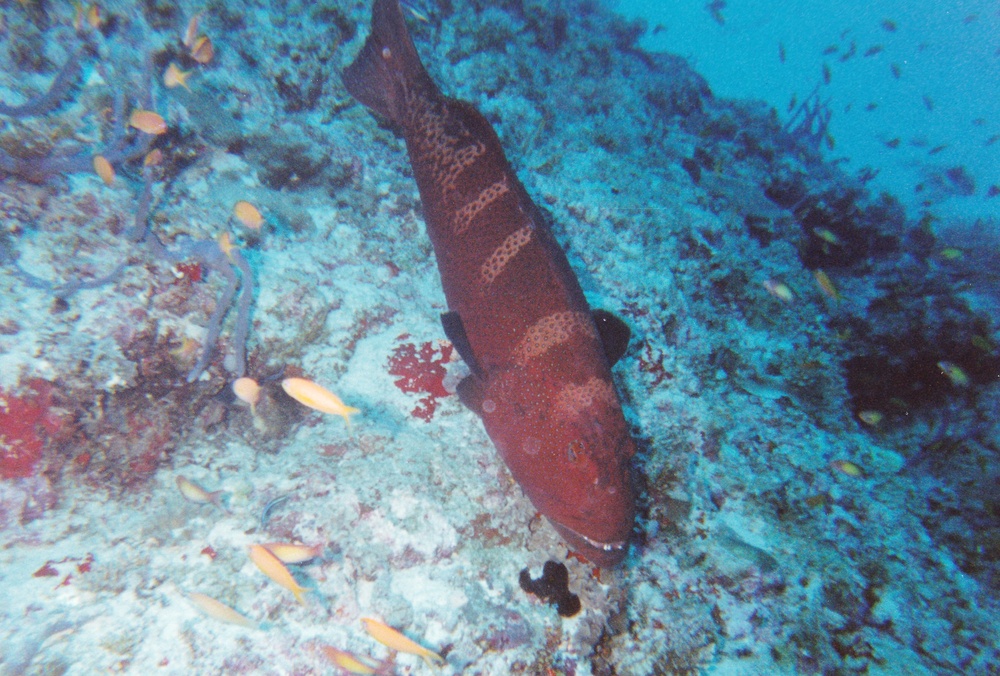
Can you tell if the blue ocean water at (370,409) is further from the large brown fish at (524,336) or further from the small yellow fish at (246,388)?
the small yellow fish at (246,388)

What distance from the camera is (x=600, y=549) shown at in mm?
2561

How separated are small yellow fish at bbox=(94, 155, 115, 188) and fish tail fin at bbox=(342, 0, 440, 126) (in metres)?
2.04

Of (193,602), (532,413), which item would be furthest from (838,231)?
(193,602)

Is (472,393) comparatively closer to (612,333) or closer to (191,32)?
(612,333)

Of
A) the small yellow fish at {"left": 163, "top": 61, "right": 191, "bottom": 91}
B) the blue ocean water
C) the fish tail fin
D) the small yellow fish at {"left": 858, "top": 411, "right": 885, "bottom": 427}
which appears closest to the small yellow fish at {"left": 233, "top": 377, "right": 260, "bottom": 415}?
the blue ocean water

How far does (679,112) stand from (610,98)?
7.59 feet

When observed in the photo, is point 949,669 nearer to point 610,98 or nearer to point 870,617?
point 870,617

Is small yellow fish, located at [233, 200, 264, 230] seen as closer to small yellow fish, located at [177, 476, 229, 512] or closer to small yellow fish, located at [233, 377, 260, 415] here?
small yellow fish, located at [233, 377, 260, 415]

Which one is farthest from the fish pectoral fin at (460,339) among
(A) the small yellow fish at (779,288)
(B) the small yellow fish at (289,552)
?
(A) the small yellow fish at (779,288)

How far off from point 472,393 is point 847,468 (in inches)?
123

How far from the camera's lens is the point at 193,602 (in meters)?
2.08

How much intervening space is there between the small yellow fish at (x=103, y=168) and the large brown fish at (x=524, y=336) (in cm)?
206

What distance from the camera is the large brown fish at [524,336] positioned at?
2629mm

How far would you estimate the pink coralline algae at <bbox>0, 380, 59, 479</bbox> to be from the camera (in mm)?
2328
